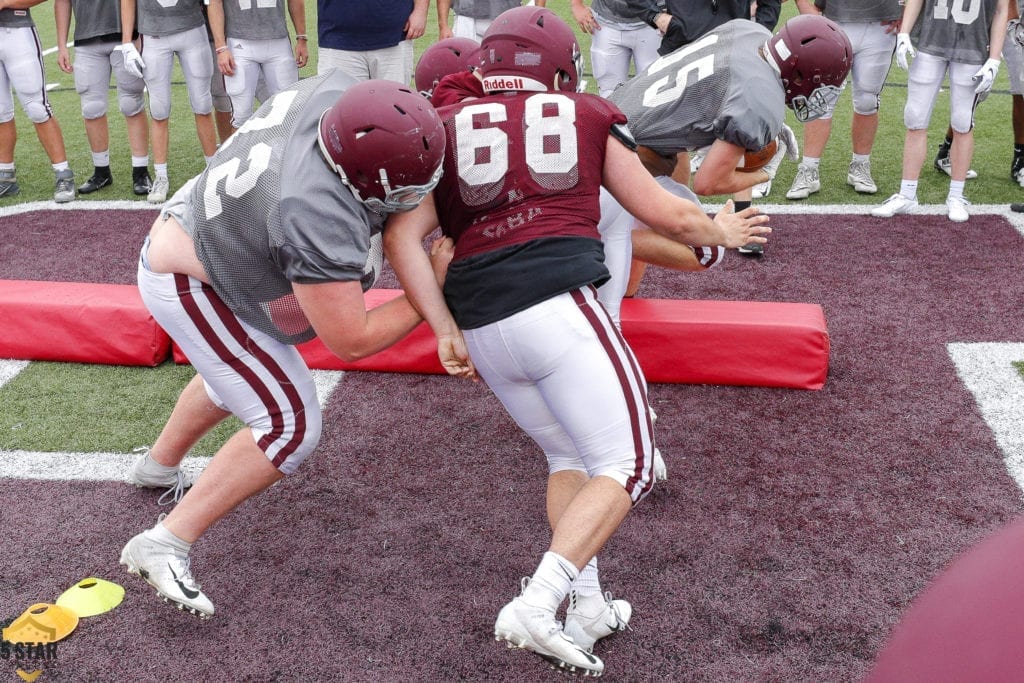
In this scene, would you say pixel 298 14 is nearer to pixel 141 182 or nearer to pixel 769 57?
pixel 141 182

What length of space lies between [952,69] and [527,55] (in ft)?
13.5

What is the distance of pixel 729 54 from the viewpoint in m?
3.54

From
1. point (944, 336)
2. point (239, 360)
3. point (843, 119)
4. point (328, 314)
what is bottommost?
point (843, 119)

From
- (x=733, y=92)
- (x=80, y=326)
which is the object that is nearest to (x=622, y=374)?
(x=733, y=92)

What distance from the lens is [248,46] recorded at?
6.57 metres

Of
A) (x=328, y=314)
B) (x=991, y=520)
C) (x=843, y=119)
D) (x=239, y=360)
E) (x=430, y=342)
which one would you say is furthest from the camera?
(x=843, y=119)

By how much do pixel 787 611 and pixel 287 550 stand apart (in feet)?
5.11

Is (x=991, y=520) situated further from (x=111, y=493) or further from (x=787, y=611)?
(x=111, y=493)

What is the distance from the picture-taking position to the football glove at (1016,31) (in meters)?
6.13

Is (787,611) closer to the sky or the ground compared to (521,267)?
closer to the ground

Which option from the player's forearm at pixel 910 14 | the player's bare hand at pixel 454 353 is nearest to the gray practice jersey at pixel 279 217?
the player's bare hand at pixel 454 353

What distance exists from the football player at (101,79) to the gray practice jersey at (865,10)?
14.2 ft

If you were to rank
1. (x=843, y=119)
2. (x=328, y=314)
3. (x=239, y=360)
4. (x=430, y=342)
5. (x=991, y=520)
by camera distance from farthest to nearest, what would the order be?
(x=843, y=119) → (x=430, y=342) → (x=991, y=520) → (x=239, y=360) → (x=328, y=314)

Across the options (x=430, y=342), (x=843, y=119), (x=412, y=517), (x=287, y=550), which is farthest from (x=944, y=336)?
(x=843, y=119)
